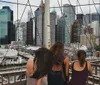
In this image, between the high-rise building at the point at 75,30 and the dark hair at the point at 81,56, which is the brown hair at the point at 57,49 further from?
the high-rise building at the point at 75,30

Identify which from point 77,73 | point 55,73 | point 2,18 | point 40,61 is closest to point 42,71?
point 40,61

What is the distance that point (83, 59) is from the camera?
1986mm

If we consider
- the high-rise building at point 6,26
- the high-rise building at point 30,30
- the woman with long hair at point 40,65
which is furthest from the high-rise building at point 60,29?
the woman with long hair at point 40,65

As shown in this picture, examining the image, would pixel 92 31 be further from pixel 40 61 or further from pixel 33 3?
pixel 40 61

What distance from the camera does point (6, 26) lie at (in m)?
5.71

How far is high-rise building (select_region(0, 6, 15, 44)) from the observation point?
18.5 ft

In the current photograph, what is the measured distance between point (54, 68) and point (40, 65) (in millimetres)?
355

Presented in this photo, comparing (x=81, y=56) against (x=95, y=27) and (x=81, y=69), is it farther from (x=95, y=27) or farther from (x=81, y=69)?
(x=95, y=27)

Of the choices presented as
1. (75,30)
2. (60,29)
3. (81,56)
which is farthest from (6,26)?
(81,56)

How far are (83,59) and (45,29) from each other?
1.60 m

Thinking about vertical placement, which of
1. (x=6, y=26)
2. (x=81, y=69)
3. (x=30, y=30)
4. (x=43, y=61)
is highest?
(x=6, y=26)

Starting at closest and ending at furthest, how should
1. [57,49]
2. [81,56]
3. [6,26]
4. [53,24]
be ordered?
[57,49] < [81,56] < [53,24] < [6,26]

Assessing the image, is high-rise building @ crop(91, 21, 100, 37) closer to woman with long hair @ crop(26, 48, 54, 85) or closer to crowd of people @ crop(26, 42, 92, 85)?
crowd of people @ crop(26, 42, 92, 85)

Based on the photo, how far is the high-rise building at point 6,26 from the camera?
221 inches
